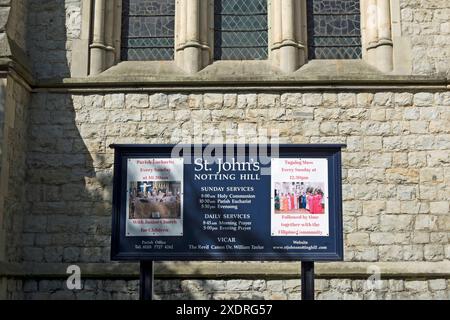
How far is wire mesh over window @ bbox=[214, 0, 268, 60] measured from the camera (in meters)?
8.88

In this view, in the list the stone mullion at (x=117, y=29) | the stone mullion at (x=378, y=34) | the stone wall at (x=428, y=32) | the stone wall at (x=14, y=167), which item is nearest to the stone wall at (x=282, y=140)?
the stone wall at (x=14, y=167)

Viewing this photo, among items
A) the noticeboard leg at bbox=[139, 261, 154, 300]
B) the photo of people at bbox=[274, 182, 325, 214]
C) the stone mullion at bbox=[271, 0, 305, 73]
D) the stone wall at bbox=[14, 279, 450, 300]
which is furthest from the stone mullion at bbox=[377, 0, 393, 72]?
the noticeboard leg at bbox=[139, 261, 154, 300]

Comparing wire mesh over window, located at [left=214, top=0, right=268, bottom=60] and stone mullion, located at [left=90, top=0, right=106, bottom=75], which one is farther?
wire mesh over window, located at [left=214, top=0, right=268, bottom=60]

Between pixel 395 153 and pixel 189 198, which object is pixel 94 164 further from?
pixel 395 153

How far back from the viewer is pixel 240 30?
895cm

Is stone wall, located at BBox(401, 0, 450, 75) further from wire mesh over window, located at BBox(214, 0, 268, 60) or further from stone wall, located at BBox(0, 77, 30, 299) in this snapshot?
stone wall, located at BBox(0, 77, 30, 299)

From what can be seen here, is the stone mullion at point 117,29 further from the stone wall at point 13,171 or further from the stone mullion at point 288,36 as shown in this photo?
the stone mullion at point 288,36

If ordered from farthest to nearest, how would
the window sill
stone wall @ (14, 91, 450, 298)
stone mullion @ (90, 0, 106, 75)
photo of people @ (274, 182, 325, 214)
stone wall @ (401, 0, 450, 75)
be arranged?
stone mullion @ (90, 0, 106, 75) → stone wall @ (401, 0, 450, 75) → the window sill → stone wall @ (14, 91, 450, 298) → photo of people @ (274, 182, 325, 214)

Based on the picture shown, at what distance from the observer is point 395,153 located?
26.7ft

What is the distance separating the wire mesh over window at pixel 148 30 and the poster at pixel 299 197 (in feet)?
12.2

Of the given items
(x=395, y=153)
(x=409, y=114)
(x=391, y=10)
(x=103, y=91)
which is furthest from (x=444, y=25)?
(x=103, y=91)

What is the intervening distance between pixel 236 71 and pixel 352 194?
2.29 m

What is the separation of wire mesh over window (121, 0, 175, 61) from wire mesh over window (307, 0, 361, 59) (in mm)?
2016

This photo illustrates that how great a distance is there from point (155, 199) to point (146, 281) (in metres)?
0.76
